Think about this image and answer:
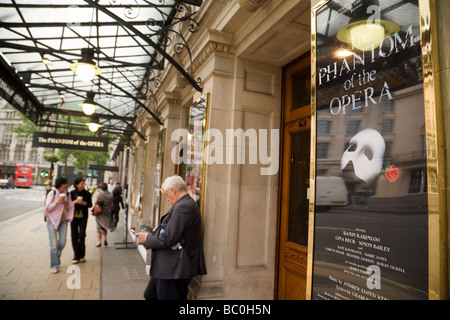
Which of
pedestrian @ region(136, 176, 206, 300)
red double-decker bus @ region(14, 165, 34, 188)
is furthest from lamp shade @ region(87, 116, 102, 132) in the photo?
red double-decker bus @ region(14, 165, 34, 188)

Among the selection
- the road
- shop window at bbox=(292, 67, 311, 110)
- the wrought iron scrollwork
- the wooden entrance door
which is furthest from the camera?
the road

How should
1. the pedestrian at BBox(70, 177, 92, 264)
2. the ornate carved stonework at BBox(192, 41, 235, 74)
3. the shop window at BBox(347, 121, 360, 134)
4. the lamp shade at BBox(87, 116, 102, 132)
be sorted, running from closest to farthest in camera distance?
the shop window at BBox(347, 121, 360, 134) < the ornate carved stonework at BBox(192, 41, 235, 74) < the pedestrian at BBox(70, 177, 92, 264) < the lamp shade at BBox(87, 116, 102, 132)

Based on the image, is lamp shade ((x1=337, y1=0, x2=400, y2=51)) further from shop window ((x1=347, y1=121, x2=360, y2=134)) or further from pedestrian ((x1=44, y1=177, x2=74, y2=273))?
pedestrian ((x1=44, y1=177, x2=74, y2=273))

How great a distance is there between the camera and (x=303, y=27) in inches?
118

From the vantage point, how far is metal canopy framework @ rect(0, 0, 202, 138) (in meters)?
4.52

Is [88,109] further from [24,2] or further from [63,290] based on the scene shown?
[63,290]

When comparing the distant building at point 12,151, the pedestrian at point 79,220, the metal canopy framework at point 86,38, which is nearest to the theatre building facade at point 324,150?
the metal canopy framework at point 86,38

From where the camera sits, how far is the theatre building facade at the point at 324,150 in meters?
1.24

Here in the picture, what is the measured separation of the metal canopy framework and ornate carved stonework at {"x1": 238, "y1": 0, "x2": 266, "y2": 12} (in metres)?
1.30

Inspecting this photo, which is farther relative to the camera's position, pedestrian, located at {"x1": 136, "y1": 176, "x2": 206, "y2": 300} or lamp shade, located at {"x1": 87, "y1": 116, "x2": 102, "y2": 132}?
lamp shade, located at {"x1": 87, "y1": 116, "x2": 102, "y2": 132}

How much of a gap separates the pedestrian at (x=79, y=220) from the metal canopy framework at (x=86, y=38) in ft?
8.12

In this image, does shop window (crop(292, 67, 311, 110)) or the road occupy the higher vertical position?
shop window (crop(292, 67, 311, 110))

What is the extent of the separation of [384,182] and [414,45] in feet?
2.24

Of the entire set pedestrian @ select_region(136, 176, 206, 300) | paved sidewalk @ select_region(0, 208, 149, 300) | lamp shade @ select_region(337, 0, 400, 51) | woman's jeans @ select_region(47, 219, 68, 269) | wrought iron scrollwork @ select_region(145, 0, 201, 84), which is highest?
wrought iron scrollwork @ select_region(145, 0, 201, 84)
